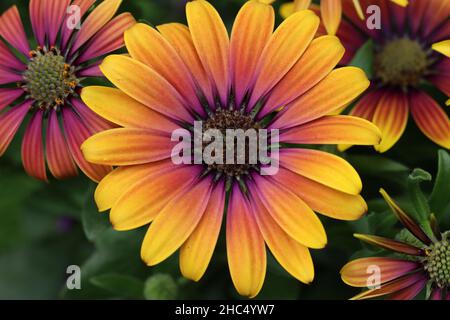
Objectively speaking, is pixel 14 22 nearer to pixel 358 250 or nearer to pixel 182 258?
pixel 182 258

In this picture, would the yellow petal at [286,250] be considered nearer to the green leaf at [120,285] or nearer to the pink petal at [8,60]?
the green leaf at [120,285]

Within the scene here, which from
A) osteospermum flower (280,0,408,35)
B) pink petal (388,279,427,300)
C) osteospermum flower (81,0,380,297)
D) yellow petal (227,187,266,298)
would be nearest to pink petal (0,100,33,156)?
osteospermum flower (81,0,380,297)

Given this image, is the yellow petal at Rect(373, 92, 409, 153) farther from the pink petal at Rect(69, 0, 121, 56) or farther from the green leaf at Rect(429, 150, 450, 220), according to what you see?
the pink petal at Rect(69, 0, 121, 56)

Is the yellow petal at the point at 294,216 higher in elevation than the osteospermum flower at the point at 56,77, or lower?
lower

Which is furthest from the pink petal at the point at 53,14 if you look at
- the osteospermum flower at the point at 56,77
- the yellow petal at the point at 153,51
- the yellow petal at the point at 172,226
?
the yellow petal at the point at 172,226

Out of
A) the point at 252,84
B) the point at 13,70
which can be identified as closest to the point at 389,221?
the point at 252,84
